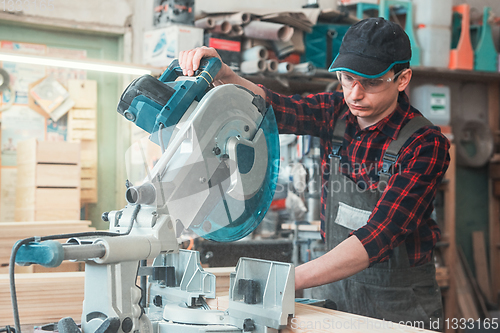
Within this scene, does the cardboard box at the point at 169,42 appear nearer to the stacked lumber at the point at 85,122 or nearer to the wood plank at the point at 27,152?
the stacked lumber at the point at 85,122

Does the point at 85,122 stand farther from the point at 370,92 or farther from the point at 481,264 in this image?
the point at 481,264

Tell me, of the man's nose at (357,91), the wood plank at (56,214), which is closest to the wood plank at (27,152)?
the wood plank at (56,214)

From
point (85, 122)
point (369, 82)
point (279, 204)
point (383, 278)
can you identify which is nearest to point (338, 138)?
point (369, 82)

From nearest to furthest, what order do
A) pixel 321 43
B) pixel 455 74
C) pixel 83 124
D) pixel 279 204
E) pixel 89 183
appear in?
1. pixel 279 204
2. pixel 89 183
3. pixel 83 124
4. pixel 321 43
5. pixel 455 74

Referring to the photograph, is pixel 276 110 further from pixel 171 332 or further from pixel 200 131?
pixel 171 332

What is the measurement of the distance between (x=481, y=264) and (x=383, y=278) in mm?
3844

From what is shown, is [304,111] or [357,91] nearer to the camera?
[357,91]

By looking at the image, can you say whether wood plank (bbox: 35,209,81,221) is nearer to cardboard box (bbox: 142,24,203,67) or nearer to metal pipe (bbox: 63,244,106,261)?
cardboard box (bbox: 142,24,203,67)

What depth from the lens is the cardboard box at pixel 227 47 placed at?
3469mm

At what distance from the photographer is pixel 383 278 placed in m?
→ 1.44

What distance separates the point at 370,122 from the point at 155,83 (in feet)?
2.51

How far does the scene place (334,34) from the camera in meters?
3.85

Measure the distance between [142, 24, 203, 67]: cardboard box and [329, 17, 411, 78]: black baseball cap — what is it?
221 centimetres

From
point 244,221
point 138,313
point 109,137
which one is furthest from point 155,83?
point 109,137
